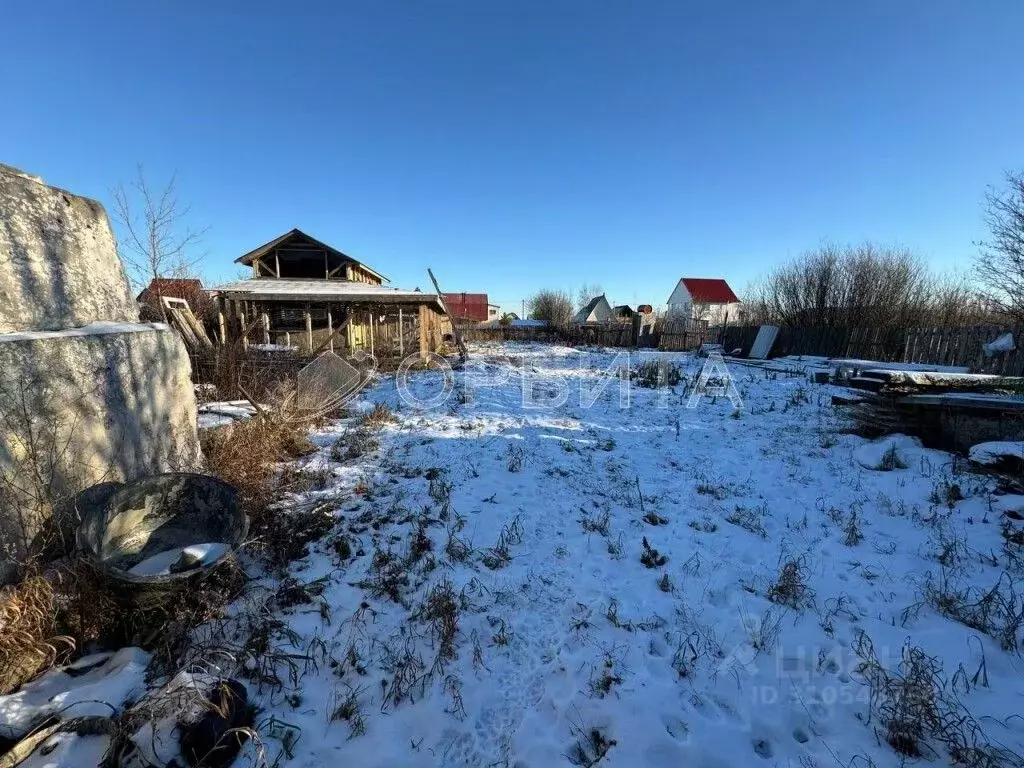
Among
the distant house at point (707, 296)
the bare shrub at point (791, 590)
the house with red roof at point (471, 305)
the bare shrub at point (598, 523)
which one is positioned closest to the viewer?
the bare shrub at point (791, 590)

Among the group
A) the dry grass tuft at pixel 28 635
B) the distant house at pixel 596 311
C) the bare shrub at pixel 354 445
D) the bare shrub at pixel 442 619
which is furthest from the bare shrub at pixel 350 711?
the distant house at pixel 596 311

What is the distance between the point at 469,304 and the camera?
52438 millimetres

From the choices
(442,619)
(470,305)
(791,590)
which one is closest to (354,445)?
(442,619)

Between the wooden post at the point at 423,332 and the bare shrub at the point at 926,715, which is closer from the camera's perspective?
the bare shrub at the point at 926,715

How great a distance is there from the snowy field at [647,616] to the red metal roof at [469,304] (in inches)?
1853

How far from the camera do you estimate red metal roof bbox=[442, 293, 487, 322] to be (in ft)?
168

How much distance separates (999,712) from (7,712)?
14.9 ft

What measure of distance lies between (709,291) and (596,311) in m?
12.1

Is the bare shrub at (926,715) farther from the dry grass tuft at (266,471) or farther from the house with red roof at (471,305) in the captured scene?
the house with red roof at (471,305)

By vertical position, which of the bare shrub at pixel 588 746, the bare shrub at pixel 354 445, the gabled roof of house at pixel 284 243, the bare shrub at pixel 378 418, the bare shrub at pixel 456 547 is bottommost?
the bare shrub at pixel 588 746

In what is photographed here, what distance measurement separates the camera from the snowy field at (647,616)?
1.98m

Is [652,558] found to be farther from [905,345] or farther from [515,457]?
[905,345]

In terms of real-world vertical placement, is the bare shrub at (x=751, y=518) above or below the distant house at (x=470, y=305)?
below

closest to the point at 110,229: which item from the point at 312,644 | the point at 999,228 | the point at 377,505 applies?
the point at 377,505
